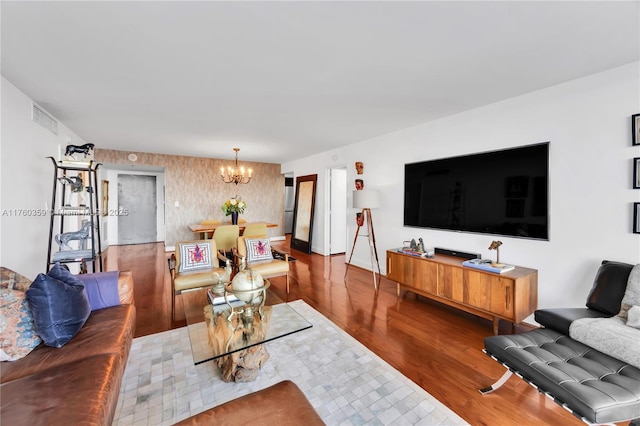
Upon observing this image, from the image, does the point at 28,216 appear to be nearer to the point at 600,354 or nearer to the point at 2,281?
the point at 2,281

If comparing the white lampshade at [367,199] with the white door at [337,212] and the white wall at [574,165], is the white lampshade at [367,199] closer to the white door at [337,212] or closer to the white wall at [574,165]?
the white wall at [574,165]

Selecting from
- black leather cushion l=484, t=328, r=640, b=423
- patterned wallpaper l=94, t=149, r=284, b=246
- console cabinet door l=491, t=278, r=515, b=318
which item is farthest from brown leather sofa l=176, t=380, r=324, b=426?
patterned wallpaper l=94, t=149, r=284, b=246

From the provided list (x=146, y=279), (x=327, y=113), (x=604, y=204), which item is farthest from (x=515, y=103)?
(x=146, y=279)

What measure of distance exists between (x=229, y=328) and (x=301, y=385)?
668mm

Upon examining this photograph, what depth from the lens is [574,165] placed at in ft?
8.27

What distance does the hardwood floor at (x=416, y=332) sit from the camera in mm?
1737

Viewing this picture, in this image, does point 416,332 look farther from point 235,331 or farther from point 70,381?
point 70,381

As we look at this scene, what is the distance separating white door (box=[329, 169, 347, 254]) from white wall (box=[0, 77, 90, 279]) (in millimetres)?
4780

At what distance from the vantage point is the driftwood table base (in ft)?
5.93

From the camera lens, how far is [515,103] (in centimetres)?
293

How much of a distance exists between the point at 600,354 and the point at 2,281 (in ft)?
12.6

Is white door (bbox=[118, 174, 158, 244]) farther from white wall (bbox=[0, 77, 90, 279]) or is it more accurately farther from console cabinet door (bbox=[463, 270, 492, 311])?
console cabinet door (bbox=[463, 270, 492, 311])

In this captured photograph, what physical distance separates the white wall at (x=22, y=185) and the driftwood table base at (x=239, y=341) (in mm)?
2140

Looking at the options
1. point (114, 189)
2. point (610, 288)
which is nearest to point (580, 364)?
point (610, 288)
